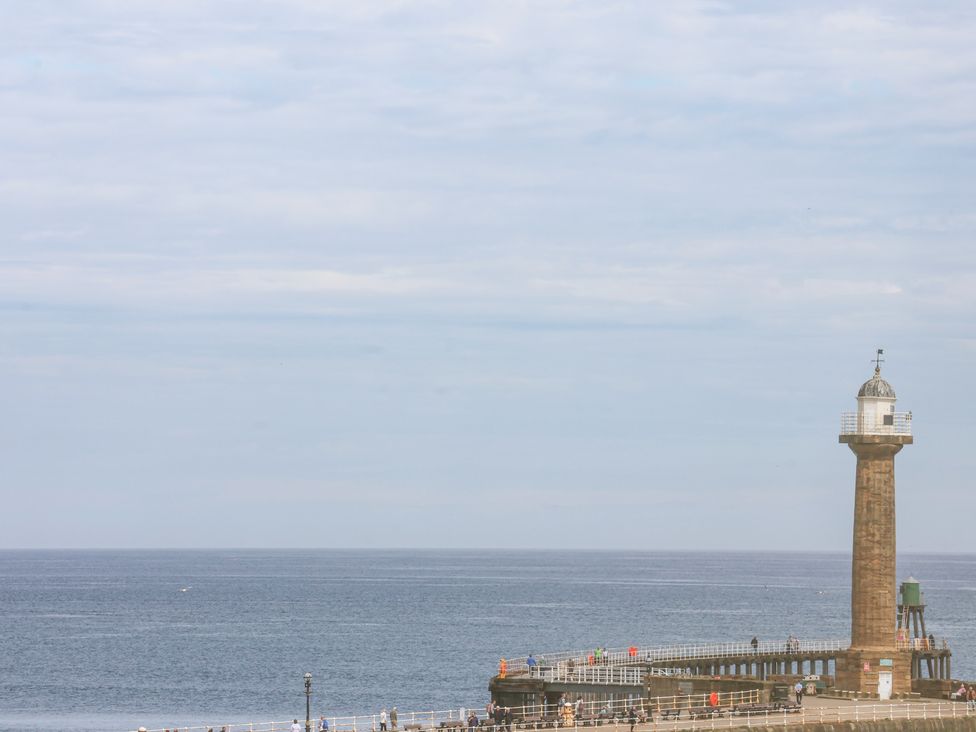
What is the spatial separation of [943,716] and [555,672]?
1610 cm

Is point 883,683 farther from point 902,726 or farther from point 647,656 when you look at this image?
point 647,656

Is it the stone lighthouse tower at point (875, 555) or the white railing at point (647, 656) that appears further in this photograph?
the white railing at point (647, 656)

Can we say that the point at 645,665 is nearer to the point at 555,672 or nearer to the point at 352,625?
the point at 555,672

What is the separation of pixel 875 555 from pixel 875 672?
4.63 metres

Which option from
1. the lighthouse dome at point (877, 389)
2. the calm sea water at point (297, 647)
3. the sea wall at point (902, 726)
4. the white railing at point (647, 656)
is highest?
the lighthouse dome at point (877, 389)

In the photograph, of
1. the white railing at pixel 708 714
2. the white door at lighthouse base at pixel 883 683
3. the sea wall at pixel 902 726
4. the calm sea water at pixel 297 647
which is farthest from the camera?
the calm sea water at pixel 297 647

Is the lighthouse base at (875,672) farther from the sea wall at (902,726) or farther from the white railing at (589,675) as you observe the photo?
the white railing at (589,675)

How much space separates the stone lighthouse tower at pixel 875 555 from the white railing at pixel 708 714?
2.42 meters

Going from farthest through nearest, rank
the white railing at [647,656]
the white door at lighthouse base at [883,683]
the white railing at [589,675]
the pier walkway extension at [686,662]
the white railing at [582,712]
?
the white railing at [647,656] < the pier walkway extension at [686,662] < the white railing at [589,675] < the white door at lighthouse base at [883,683] < the white railing at [582,712]

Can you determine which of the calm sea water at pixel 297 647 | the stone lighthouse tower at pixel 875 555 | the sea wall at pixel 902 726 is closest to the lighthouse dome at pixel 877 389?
the stone lighthouse tower at pixel 875 555

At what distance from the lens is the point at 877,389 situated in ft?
211

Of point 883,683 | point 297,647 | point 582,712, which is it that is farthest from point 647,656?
point 297,647

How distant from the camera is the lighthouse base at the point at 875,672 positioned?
62.2 metres

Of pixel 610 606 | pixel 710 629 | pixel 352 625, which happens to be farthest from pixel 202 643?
pixel 610 606
